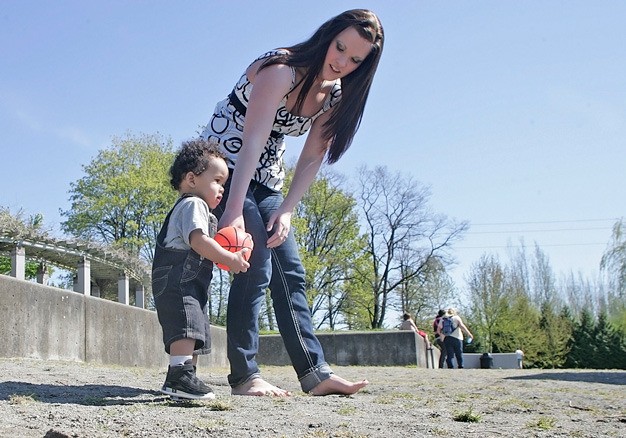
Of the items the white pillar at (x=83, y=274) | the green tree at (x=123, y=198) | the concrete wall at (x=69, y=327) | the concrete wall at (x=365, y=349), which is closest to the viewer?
the concrete wall at (x=69, y=327)

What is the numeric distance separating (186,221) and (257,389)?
99 centimetres

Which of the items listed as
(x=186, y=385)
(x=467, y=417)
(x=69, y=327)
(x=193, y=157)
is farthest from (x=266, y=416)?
(x=69, y=327)

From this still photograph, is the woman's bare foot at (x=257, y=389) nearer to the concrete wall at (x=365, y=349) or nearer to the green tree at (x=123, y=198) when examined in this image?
the concrete wall at (x=365, y=349)

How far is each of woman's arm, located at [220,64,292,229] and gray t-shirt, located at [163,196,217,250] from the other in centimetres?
18

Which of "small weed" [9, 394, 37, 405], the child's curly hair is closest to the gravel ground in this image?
"small weed" [9, 394, 37, 405]

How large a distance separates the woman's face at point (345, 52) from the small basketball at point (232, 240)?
0.99m

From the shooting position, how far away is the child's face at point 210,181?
4.07 metres

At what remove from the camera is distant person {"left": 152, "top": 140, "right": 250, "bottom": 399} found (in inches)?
148

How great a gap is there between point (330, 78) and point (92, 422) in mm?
2269

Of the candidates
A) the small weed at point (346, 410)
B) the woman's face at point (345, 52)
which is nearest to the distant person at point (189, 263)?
the small weed at point (346, 410)

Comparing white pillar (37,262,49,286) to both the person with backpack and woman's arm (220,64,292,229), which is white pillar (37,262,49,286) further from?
woman's arm (220,64,292,229)

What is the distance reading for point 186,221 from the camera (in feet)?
12.6

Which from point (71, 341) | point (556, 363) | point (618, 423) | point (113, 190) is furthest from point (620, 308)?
point (618, 423)

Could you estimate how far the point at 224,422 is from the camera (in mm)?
2936
